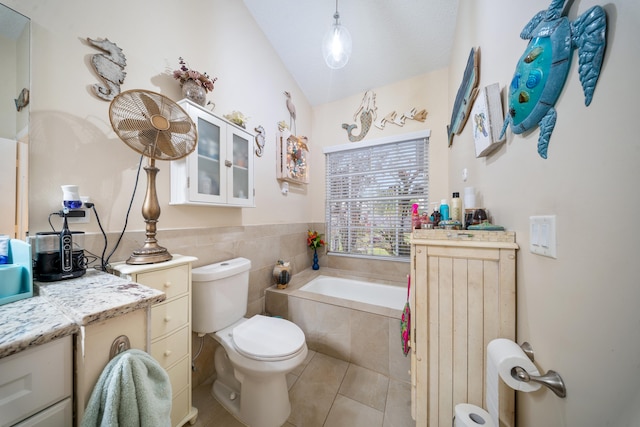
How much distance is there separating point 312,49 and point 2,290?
2.73 m

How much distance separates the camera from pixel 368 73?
93.6 inches

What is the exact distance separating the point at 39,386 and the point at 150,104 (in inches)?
42.6

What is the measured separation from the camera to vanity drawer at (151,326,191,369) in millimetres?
972

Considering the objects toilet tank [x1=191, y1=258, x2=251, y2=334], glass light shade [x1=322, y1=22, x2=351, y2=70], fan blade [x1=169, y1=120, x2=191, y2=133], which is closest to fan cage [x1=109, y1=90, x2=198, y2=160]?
fan blade [x1=169, y1=120, x2=191, y2=133]

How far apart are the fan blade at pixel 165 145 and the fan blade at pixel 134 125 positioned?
6 centimetres

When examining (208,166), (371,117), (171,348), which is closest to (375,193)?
(371,117)

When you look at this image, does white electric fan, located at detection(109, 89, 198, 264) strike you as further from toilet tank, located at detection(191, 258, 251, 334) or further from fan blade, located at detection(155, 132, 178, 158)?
toilet tank, located at detection(191, 258, 251, 334)

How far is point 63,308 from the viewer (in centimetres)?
58

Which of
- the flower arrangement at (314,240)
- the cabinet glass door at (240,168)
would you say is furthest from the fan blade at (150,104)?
the flower arrangement at (314,240)

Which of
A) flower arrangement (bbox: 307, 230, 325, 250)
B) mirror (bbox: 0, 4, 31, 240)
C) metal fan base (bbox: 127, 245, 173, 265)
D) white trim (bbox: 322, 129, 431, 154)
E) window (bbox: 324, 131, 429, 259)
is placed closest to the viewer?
mirror (bbox: 0, 4, 31, 240)

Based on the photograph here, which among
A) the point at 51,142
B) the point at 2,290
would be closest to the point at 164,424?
the point at 2,290

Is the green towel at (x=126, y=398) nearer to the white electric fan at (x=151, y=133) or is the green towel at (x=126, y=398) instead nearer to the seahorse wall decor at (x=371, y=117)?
the white electric fan at (x=151, y=133)

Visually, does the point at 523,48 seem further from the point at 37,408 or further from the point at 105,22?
the point at 105,22

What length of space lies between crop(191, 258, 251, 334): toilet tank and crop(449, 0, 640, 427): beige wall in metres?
1.50
